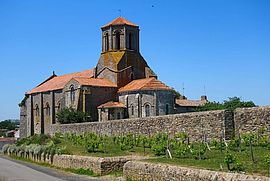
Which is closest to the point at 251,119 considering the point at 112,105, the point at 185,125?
the point at 185,125

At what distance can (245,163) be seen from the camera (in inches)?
624

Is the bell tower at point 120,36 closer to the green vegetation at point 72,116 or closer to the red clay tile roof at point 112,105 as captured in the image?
the red clay tile roof at point 112,105

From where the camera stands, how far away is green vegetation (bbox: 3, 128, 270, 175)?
15411mm

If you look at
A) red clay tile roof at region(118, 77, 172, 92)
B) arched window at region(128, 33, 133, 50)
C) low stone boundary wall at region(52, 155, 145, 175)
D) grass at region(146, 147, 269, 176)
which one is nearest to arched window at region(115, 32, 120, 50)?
arched window at region(128, 33, 133, 50)

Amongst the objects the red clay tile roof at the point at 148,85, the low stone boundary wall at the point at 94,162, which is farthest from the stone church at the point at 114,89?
the low stone boundary wall at the point at 94,162

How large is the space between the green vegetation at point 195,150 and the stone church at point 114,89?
1627 cm

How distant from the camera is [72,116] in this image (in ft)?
182

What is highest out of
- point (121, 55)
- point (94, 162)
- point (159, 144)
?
point (121, 55)

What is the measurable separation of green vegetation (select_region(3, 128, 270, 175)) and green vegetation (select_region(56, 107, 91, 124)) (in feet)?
51.6

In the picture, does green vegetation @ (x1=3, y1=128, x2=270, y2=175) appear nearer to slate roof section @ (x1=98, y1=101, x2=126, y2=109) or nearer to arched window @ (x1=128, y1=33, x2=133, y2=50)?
slate roof section @ (x1=98, y1=101, x2=126, y2=109)

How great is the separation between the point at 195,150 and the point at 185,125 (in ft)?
23.1

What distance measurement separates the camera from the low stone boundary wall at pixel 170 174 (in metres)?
12.5

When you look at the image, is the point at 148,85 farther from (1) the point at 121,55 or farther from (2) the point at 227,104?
(2) the point at 227,104

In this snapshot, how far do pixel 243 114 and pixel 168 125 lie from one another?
A: 23.5ft
